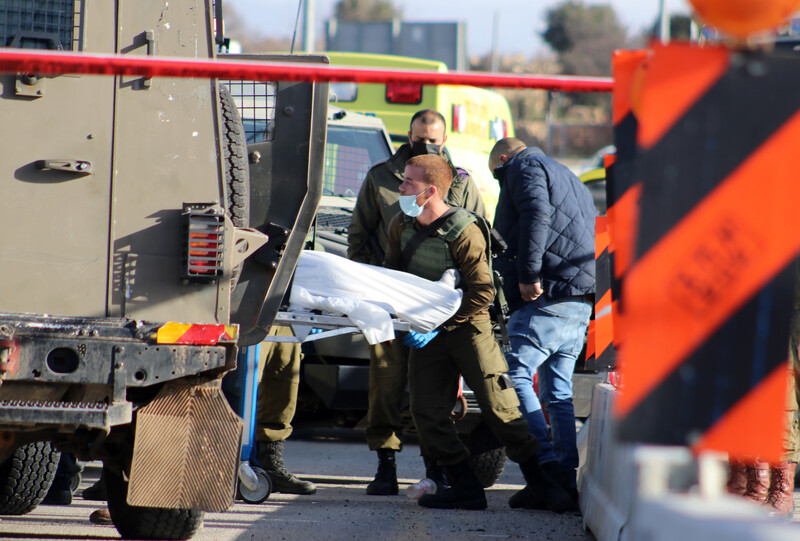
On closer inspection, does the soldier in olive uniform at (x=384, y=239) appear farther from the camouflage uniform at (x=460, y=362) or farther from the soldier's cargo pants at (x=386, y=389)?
the camouflage uniform at (x=460, y=362)

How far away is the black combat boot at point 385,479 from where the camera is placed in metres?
5.84

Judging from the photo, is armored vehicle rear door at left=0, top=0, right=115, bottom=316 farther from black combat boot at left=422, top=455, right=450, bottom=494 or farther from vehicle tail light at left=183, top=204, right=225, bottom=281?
black combat boot at left=422, top=455, right=450, bottom=494

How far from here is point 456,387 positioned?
5496mm

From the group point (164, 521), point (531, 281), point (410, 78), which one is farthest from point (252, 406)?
point (410, 78)

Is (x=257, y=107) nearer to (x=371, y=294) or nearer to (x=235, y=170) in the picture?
(x=235, y=170)

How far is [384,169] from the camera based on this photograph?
624cm

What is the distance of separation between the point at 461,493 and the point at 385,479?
0.60 m

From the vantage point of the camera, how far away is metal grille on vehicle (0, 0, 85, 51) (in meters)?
3.67

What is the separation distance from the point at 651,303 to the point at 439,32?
26228 millimetres

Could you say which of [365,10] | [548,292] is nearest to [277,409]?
[548,292]

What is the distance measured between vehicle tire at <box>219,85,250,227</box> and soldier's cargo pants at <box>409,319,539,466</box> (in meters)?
1.68

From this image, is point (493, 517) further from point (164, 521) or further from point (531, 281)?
point (164, 521)

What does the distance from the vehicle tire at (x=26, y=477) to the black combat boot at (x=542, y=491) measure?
241 cm

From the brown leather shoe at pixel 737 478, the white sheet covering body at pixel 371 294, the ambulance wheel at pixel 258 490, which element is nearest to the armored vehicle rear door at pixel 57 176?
the white sheet covering body at pixel 371 294
